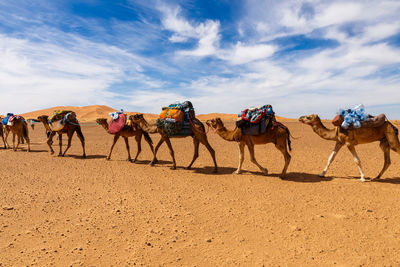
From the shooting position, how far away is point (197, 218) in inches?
204

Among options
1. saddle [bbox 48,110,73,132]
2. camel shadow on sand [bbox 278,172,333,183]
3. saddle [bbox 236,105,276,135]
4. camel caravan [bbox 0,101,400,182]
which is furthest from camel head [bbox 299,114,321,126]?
saddle [bbox 48,110,73,132]

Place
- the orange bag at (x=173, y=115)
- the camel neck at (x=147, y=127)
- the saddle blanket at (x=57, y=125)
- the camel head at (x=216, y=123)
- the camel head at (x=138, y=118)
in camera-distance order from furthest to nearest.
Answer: the saddle blanket at (x=57, y=125), the camel head at (x=138, y=118), the camel neck at (x=147, y=127), the orange bag at (x=173, y=115), the camel head at (x=216, y=123)

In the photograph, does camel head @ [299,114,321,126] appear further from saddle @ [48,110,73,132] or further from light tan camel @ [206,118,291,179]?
saddle @ [48,110,73,132]

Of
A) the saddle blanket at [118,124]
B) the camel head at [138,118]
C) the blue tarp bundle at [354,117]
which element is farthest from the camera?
the saddle blanket at [118,124]

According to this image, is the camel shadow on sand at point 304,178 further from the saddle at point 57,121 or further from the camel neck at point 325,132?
the saddle at point 57,121

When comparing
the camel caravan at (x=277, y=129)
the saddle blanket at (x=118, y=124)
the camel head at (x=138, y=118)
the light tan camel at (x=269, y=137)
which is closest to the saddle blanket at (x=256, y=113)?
the camel caravan at (x=277, y=129)

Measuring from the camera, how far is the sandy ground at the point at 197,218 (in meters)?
3.87

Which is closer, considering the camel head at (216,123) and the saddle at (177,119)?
the camel head at (216,123)

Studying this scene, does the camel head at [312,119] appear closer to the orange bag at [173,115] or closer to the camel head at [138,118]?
the orange bag at [173,115]

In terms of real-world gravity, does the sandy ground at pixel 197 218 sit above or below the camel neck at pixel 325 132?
below

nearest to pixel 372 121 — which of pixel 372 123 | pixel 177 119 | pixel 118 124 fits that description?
pixel 372 123

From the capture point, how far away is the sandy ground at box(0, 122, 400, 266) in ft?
12.7

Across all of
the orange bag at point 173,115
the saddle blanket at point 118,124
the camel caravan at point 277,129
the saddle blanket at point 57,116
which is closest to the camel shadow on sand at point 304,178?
the camel caravan at point 277,129

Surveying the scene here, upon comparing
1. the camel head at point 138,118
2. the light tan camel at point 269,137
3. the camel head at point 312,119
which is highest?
the camel head at point 138,118
